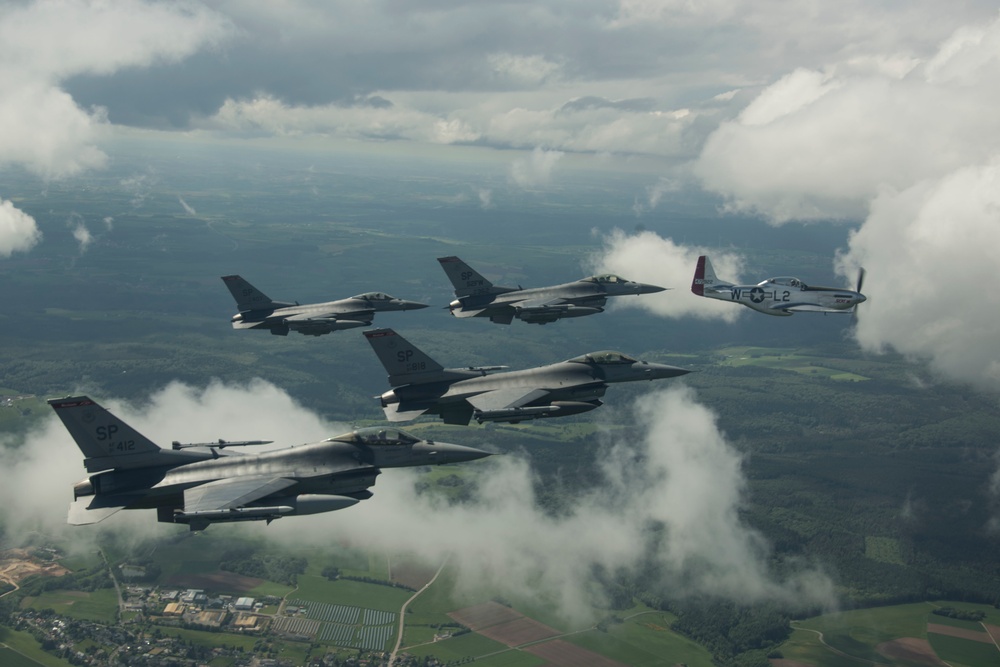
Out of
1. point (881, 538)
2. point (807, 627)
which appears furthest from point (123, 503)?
point (881, 538)

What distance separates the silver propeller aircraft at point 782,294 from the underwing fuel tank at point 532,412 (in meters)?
25.4

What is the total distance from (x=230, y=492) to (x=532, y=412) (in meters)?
22.9

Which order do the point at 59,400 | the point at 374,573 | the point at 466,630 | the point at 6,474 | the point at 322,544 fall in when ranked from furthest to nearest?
the point at 6,474 < the point at 322,544 < the point at 374,573 < the point at 466,630 < the point at 59,400

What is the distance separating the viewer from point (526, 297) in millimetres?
77188

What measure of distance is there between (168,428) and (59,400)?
142329mm

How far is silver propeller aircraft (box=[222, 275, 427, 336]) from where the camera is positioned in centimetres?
7094

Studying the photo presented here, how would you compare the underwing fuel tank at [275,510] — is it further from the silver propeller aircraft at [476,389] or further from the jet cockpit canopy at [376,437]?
the silver propeller aircraft at [476,389]

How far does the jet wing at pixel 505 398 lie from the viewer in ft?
180

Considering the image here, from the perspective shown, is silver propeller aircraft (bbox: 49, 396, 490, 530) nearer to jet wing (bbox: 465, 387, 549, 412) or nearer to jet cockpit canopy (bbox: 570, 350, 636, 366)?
jet wing (bbox: 465, 387, 549, 412)

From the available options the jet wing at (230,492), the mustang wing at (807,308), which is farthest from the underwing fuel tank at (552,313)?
the jet wing at (230,492)

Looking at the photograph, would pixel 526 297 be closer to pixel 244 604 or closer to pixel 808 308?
pixel 808 308

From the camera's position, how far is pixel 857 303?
2746 inches

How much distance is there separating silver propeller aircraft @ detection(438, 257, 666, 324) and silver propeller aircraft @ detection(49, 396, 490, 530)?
2828 cm

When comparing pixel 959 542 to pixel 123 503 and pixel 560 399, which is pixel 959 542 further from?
pixel 123 503
